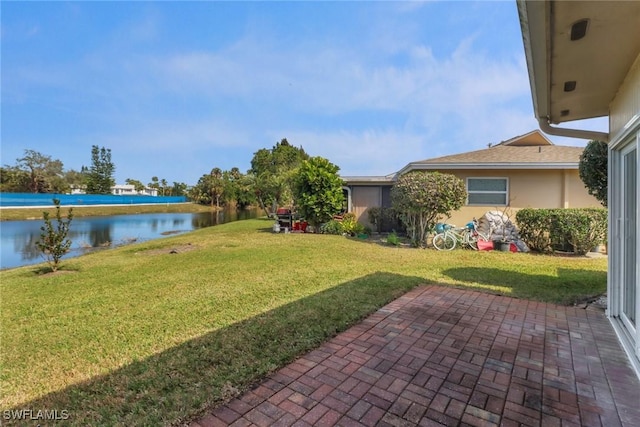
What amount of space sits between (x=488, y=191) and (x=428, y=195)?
10.2 feet

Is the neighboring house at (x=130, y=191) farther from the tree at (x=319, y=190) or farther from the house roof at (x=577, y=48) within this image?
the house roof at (x=577, y=48)

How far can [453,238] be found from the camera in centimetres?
935

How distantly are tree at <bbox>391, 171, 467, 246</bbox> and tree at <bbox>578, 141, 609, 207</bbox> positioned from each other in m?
3.41

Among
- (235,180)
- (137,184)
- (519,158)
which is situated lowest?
(519,158)

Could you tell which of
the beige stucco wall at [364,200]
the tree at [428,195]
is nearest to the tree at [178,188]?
the beige stucco wall at [364,200]

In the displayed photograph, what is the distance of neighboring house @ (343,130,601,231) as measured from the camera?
32.7 ft

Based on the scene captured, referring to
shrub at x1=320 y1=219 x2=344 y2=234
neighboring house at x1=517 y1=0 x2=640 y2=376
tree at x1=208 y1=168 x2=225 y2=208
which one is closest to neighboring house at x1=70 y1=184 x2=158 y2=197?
tree at x1=208 y1=168 x2=225 y2=208

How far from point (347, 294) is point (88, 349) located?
321 cm

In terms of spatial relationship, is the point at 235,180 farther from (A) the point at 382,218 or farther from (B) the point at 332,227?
(A) the point at 382,218

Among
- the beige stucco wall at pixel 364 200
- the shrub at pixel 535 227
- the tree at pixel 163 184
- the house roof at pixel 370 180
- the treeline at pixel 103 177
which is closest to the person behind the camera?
the shrub at pixel 535 227

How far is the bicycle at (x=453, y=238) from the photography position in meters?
9.45

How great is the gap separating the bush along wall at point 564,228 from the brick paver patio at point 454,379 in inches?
218

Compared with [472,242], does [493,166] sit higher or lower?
A: higher

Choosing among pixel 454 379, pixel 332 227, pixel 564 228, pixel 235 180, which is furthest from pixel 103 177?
pixel 454 379
